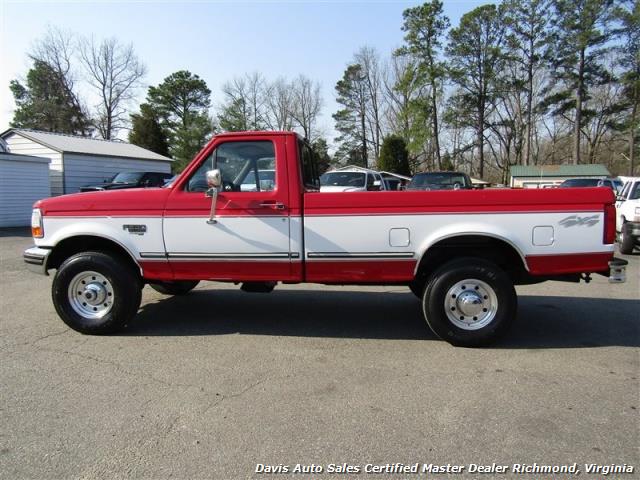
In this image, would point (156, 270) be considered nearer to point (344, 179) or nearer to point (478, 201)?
point (478, 201)

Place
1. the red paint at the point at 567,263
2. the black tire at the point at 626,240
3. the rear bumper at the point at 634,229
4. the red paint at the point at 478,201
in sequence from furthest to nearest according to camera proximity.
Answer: the black tire at the point at 626,240 → the rear bumper at the point at 634,229 → the red paint at the point at 567,263 → the red paint at the point at 478,201

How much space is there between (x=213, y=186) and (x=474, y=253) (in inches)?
106

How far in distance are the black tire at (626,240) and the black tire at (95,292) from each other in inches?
422

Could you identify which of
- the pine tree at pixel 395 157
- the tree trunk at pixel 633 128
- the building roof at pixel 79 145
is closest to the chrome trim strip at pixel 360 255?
the building roof at pixel 79 145

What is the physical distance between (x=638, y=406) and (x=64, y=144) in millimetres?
23870

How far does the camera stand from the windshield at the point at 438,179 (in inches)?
601

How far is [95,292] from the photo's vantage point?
5082 mm

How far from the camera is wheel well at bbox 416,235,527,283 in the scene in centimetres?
468

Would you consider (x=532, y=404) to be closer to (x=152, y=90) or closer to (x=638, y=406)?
(x=638, y=406)

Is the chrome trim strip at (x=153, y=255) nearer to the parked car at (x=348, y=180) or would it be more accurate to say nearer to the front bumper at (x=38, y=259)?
the front bumper at (x=38, y=259)

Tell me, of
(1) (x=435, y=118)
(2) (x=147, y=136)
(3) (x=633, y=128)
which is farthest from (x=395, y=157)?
(3) (x=633, y=128)

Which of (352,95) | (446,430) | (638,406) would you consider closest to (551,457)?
(446,430)

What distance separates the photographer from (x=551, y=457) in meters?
2.81

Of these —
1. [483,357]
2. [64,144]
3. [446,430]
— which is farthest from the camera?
[64,144]
